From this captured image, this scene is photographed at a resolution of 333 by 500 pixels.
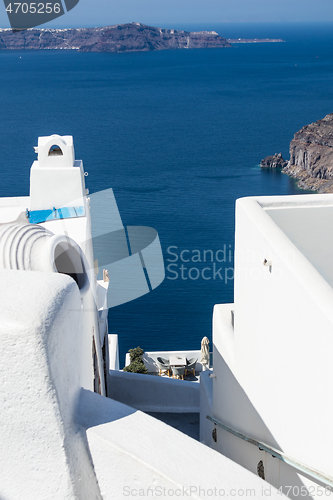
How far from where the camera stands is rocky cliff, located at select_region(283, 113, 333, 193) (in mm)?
60062

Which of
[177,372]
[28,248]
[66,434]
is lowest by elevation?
[177,372]

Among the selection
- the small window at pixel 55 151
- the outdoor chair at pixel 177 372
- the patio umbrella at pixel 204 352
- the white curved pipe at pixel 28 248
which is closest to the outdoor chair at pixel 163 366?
the outdoor chair at pixel 177 372

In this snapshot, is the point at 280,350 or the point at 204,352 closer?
the point at 280,350

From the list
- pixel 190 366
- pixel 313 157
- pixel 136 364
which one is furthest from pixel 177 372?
pixel 313 157

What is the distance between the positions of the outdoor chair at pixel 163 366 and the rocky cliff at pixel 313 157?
45588mm

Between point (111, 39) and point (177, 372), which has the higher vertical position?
point (111, 39)

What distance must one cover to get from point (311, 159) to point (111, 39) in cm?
12051

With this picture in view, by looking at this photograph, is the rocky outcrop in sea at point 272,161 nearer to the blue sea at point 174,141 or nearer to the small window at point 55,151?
the blue sea at point 174,141

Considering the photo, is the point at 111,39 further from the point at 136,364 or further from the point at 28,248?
the point at 28,248

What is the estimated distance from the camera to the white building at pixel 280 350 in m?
2.68

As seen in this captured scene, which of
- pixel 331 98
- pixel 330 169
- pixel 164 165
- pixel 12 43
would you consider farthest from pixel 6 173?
pixel 12 43

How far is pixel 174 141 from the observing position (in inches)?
2606

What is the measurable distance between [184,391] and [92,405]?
19.0ft

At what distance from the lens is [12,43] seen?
17300 cm
